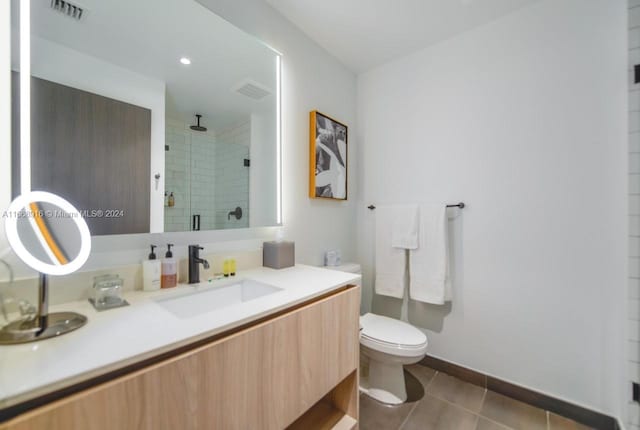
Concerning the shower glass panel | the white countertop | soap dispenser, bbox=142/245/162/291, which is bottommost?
the white countertop

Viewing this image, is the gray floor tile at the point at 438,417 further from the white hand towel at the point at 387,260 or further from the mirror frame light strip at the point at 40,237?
the mirror frame light strip at the point at 40,237

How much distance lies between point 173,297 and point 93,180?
1.71 feet

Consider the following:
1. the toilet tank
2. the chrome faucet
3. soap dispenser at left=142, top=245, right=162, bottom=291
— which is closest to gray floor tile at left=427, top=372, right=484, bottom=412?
the toilet tank

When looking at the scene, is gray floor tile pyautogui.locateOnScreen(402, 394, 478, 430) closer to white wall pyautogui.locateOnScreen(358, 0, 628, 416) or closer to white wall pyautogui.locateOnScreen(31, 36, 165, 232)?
white wall pyautogui.locateOnScreen(358, 0, 628, 416)

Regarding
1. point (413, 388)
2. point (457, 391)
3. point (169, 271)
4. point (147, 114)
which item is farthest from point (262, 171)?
point (457, 391)

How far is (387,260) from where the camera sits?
6.56 feet

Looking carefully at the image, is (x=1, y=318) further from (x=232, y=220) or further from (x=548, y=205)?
(x=548, y=205)

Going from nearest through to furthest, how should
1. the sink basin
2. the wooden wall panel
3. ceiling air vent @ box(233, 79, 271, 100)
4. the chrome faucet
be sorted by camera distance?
the wooden wall panel → the sink basin → the chrome faucet → ceiling air vent @ box(233, 79, 271, 100)

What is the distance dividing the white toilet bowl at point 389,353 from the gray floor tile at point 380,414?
0.11ft

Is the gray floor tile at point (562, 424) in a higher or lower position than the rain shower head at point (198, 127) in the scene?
lower

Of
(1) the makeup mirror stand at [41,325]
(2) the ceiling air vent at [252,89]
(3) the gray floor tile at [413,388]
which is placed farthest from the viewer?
(3) the gray floor tile at [413,388]

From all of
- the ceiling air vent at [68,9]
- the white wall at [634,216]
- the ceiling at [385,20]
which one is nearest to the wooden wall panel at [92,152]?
the ceiling air vent at [68,9]

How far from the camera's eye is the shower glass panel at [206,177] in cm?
116

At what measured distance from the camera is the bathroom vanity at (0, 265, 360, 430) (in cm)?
51
